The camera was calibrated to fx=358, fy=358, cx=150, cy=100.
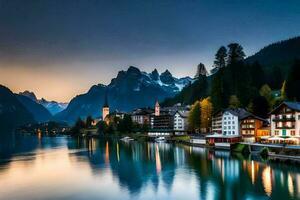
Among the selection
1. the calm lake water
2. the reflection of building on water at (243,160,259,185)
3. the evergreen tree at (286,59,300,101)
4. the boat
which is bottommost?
the boat

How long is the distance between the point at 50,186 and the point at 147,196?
43.6 ft

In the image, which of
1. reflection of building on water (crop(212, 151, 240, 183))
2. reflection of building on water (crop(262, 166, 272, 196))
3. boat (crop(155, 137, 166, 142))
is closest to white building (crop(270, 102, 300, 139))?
reflection of building on water (crop(212, 151, 240, 183))

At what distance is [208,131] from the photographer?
98312 mm

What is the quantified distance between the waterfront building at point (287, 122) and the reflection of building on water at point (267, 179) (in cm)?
1511

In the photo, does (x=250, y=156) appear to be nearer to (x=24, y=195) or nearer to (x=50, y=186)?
(x=50, y=186)

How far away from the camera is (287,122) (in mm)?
61344

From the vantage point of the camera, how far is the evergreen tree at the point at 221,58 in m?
102

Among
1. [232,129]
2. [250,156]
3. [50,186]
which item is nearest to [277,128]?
[250,156]

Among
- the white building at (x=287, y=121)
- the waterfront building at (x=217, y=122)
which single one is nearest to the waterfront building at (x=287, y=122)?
the white building at (x=287, y=121)

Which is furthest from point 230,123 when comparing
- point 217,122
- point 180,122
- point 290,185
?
point 180,122

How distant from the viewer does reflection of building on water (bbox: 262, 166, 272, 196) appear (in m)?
34.9

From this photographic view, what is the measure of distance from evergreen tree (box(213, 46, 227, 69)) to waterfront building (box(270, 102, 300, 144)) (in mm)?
39746

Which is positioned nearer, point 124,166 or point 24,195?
point 24,195

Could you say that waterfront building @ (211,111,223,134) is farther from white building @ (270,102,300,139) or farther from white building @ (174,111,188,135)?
white building @ (174,111,188,135)
